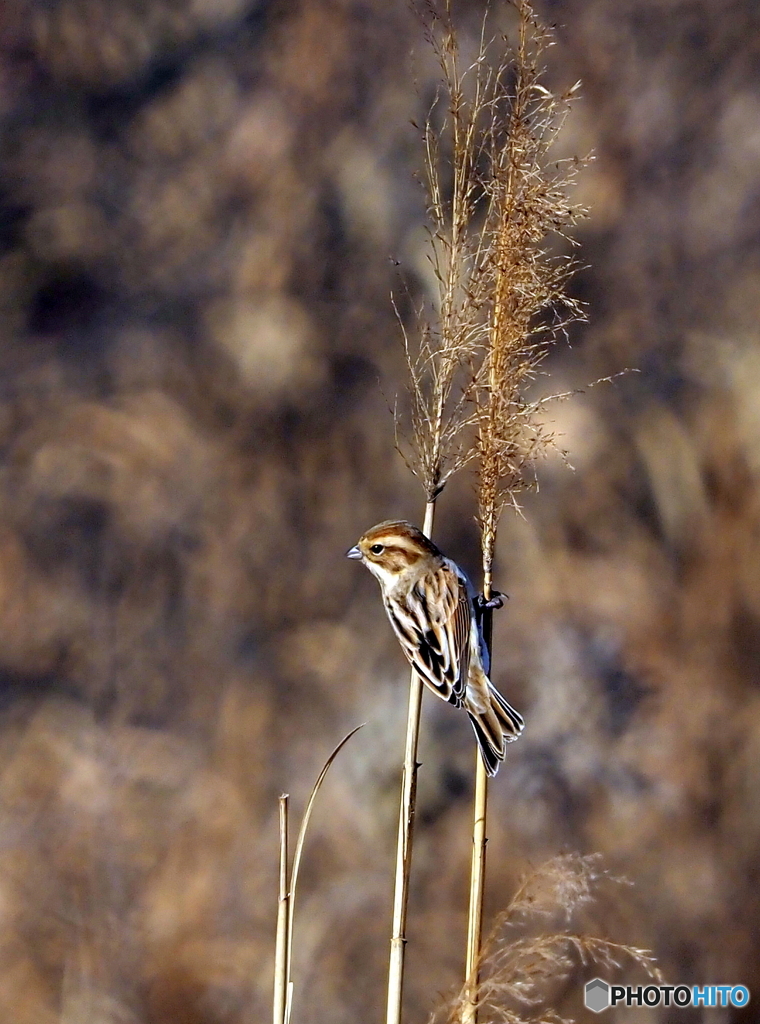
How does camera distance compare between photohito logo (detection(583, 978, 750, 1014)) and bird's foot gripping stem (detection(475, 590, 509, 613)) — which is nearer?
bird's foot gripping stem (detection(475, 590, 509, 613))

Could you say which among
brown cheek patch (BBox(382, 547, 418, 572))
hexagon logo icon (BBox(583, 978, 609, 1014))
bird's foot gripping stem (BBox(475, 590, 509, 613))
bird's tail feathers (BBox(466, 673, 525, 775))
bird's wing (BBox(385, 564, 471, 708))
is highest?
brown cheek patch (BBox(382, 547, 418, 572))

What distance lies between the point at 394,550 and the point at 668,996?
23.5 inches

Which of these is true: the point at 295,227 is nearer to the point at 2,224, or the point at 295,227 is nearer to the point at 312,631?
the point at 2,224

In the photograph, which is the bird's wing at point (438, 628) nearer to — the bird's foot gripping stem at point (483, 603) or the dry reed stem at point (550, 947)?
the bird's foot gripping stem at point (483, 603)

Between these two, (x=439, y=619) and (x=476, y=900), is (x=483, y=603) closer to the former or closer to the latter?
(x=439, y=619)

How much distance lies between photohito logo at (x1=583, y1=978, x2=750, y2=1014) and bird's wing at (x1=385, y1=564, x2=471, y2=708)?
46 cm

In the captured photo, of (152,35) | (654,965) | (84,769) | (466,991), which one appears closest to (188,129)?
(152,35)

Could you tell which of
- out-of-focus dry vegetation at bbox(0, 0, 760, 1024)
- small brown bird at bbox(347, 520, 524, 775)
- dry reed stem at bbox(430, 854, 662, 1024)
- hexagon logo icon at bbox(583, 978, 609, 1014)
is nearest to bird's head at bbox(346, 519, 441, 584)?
small brown bird at bbox(347, 520, 524, 775)

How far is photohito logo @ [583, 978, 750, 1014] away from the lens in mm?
1033

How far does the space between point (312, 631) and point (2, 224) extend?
1.62 ft

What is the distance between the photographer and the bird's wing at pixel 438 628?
0.76 m

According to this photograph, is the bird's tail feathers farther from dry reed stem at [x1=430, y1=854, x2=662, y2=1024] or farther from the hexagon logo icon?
the hexagon logo icon

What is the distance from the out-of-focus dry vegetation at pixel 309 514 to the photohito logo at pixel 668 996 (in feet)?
0.07

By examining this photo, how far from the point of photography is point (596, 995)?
1032 mm
